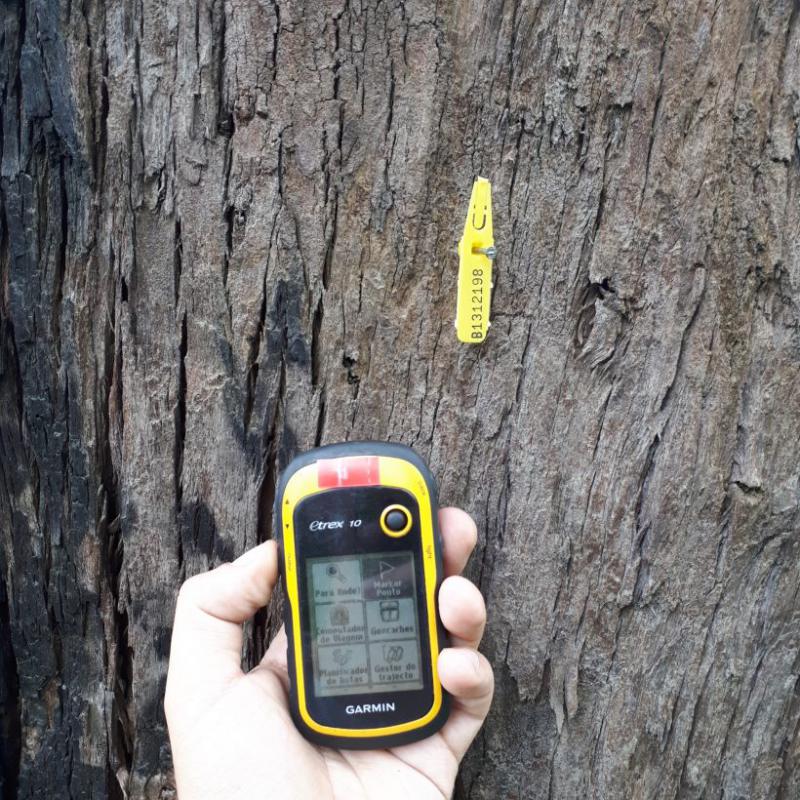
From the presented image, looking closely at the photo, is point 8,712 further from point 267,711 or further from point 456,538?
point 456,538

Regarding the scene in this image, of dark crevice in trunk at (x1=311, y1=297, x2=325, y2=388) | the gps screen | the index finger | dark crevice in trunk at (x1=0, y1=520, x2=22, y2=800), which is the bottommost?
dark crevice in trunk at (x1=0, y1=520, x2=22, y2=800)

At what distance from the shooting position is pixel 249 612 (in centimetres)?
120

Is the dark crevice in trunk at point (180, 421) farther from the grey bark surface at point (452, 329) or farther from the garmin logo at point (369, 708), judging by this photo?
the garmin logo at point (369, 708)

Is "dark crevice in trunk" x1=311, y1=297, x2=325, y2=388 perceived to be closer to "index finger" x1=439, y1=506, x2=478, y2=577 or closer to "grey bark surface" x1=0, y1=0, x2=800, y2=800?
"grey bark surface" x1=0, y1=0, x2=800, y2=800

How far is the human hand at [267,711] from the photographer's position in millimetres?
1125

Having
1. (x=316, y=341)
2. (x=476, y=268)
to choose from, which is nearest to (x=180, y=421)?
(x=316, y=341)

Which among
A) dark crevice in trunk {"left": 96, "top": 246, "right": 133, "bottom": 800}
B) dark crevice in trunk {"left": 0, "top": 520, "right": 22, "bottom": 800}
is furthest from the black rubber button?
dark crevice in trunk {"left": 0, "top": 520, "right": 22, "bottom": 800}

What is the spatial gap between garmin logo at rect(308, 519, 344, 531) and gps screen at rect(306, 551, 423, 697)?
5cm

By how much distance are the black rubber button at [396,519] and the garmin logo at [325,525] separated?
7 cm

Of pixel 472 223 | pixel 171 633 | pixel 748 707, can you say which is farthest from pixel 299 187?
pixel 748 707

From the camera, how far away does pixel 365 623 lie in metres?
1.21

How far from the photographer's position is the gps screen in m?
1.20

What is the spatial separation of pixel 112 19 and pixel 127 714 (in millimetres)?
1215

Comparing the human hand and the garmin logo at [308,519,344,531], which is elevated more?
the garmin logo at [308,519,344,531]
